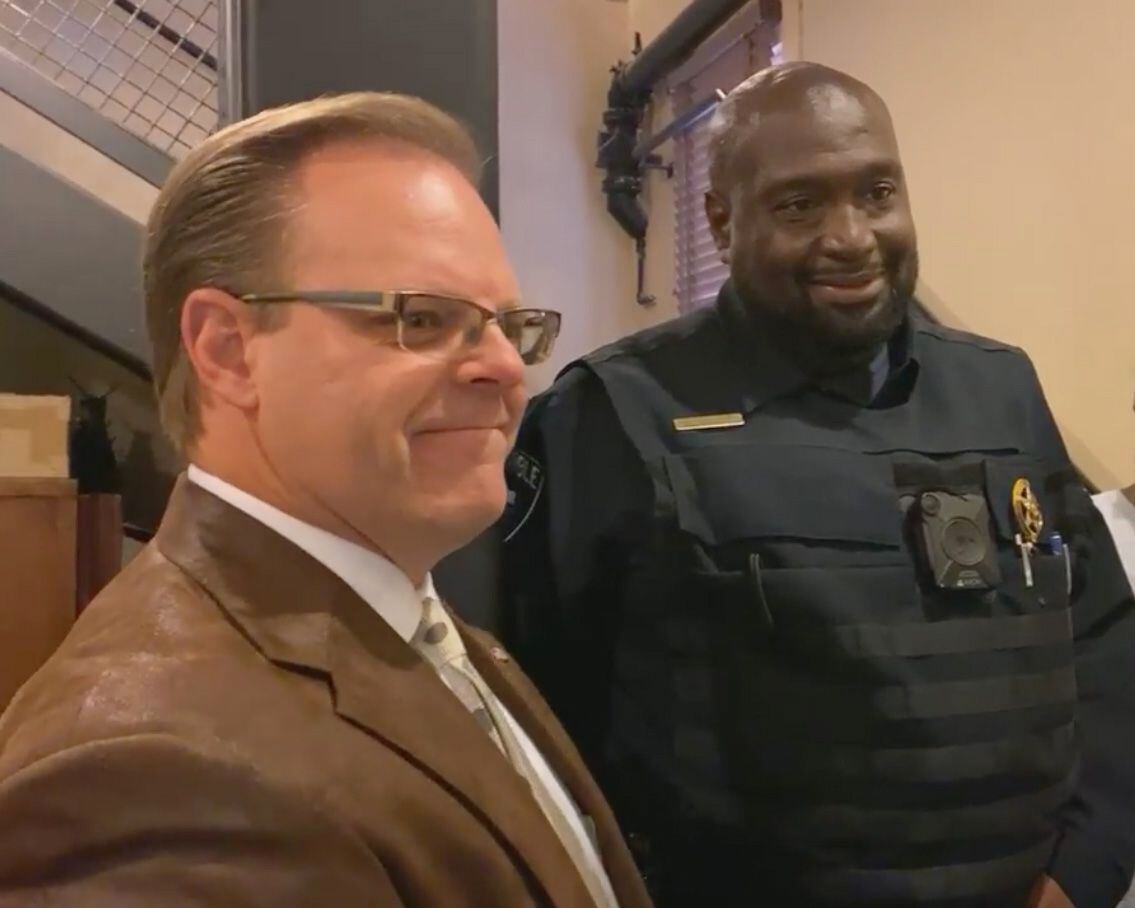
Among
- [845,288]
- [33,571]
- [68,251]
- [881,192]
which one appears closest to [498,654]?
[845,288]

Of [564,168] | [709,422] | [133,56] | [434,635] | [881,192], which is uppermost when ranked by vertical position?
[133,56]

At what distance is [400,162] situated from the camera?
793 millimetres

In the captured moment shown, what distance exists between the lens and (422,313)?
2.48 ft

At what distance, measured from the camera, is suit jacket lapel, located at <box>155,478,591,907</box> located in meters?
0.70

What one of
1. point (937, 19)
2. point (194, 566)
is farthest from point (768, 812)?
point (937, 19)

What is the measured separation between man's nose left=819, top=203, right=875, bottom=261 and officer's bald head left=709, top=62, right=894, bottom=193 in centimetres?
10

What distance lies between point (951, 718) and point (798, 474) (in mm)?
291

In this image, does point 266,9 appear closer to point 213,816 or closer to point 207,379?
point 207,379

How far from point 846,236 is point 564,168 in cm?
203

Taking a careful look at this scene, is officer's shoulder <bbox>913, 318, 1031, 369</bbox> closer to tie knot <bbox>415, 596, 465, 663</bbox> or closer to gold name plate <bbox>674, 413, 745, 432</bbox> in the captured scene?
gold name plate <bbox>674, 413, 745, 432</bbox>

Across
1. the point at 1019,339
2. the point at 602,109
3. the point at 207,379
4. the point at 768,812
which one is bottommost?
the point at 768,812

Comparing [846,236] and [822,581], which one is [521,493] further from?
[846,236]

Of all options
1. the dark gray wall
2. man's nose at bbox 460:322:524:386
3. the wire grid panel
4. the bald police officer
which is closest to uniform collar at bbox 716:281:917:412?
the bald police officer

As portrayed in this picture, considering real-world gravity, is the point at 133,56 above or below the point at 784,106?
above
